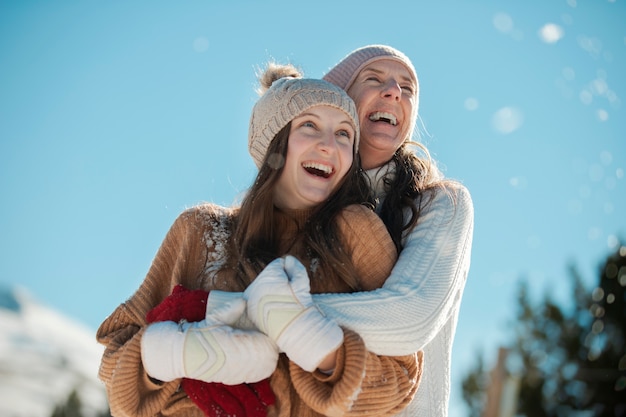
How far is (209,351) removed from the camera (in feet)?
8.39

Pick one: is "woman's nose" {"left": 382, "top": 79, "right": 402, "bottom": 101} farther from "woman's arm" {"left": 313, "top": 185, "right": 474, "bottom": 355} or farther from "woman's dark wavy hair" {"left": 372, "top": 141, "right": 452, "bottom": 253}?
"woman's arm" {"left": 313, "top": 185, "right": 474, "bottom": 355}

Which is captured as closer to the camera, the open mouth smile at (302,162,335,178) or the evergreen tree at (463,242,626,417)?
the open mouth smile at (302,162,335,178)

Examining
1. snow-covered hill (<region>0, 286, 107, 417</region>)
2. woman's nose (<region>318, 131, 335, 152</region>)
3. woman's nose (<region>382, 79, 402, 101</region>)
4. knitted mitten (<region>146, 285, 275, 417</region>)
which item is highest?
woman's nose (<region>382, 79, 402, 101</region>)

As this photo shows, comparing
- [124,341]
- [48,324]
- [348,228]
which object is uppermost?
[348,228]

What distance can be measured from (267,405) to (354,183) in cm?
116

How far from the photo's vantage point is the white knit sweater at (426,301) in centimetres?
274

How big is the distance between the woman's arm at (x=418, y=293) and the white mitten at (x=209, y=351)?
0.97 ft

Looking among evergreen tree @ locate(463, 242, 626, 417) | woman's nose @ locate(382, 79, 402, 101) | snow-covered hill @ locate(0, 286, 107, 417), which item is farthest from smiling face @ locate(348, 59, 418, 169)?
snow-covered hill @ locate(0, 286, 107, 417)

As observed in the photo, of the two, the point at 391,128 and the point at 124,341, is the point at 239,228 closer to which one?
the point at 124,341

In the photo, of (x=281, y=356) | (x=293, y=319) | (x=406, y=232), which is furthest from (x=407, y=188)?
(x=293, y=319)

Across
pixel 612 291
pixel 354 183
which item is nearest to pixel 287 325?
pixel 354 183

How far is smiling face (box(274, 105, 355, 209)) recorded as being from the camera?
333cm

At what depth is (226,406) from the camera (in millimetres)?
2670

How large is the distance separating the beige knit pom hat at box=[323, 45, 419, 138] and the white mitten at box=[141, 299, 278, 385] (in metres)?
1.91
